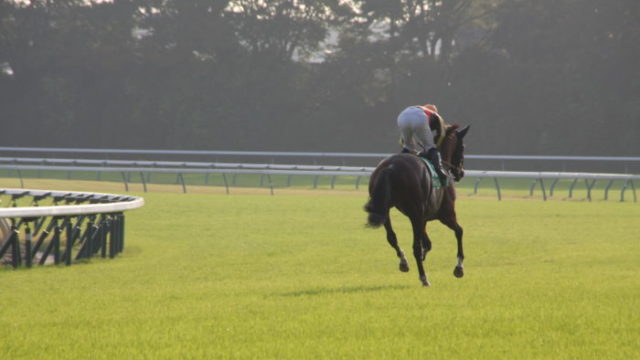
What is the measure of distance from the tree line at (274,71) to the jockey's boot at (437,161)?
4161 cm

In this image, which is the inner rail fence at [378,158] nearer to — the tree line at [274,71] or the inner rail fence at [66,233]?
the tree line at [274,71]

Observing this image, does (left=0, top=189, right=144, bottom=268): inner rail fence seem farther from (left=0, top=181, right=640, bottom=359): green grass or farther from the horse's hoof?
the horse's hoof

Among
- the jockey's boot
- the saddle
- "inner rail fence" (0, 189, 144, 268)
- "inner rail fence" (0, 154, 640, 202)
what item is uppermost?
the jockey's boot

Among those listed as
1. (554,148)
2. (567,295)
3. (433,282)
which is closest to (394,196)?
(433,282)

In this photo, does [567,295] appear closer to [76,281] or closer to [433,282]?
[433,282]

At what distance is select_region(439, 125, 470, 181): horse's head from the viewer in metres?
13.1

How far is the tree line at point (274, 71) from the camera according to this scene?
54719 mm

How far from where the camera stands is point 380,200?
1159 centimetres

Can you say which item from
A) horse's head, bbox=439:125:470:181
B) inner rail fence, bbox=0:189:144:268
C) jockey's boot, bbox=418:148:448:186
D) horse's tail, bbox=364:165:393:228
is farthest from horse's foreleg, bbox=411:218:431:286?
inner rail fence, bbox=0:189:144:268

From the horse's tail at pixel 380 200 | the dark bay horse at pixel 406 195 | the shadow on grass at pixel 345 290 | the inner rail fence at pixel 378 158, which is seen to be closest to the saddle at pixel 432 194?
the dark bay horse at pixel 406 195

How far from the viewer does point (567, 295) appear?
33.9 feet

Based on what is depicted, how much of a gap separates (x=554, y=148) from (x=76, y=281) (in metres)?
41.3

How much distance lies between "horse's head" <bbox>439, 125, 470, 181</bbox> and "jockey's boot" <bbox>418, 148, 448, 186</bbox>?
1.78ft

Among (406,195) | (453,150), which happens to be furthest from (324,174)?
(406,195)
